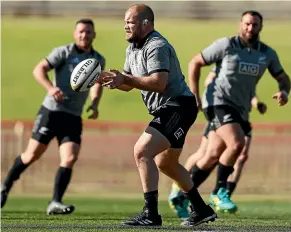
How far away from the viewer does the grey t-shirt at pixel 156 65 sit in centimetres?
888

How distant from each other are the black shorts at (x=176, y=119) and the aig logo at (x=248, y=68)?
2.62 metres

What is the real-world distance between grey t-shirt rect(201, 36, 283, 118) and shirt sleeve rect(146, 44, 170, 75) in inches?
110

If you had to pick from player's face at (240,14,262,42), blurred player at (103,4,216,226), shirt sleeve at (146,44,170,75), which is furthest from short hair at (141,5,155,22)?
player's face at (240,14,262,42)

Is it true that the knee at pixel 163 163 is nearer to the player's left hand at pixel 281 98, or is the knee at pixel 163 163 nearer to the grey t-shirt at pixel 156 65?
the grey t-shirt at pixel 156 65

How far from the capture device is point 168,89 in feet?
30.2

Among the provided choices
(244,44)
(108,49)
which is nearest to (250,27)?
(244,44)

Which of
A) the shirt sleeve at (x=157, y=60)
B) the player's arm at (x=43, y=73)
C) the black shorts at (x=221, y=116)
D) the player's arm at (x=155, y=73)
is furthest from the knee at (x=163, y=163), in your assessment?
the player's arm at (x=43, y=73)

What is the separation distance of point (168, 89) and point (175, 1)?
34.8 metres

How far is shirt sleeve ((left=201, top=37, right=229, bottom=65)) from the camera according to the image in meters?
11.7

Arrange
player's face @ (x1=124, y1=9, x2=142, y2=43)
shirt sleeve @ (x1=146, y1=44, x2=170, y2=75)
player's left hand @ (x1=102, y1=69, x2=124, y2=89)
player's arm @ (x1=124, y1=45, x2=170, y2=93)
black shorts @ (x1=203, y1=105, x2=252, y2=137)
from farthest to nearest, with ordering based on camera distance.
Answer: black shorts @ (x1=203, y1=105, x2=252, y2=137)
player's face @ (x1=124, y1=9, x2=142, y2=43)
shirt sleeve @ (x1=146, y1=44, x2=170, y2=75)
player's arm @ (x1=124, y1=45, x2=170, y2=93)
player's left hand @ (x1=102, y1=69, x2=124, y2=89)

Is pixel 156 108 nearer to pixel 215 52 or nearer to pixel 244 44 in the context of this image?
pixel 215 52

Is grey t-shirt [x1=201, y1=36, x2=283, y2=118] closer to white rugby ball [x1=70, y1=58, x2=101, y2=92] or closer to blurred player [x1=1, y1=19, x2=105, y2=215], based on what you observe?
blurred player [x1=1, y1=19, x2=105, y2=215]

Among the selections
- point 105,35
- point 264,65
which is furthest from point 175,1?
point 264,65

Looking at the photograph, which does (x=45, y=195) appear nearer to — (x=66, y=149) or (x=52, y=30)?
(x=66, y=149)
